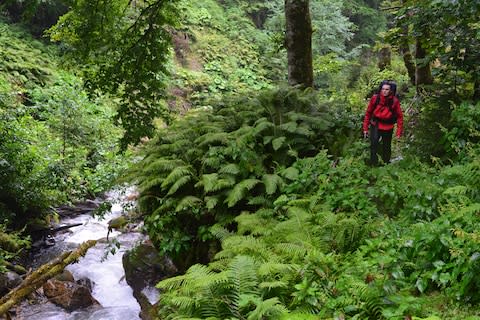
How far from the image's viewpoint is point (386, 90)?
7133 mm

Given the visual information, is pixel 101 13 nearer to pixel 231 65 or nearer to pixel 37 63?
pixel 37 63

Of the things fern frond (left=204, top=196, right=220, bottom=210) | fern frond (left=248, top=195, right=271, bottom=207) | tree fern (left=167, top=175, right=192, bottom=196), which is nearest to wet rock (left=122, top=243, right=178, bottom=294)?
tree fern (left=167, top=175, right=192, bottom=196)

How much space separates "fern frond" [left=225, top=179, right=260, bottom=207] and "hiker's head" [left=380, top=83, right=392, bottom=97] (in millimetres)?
2459

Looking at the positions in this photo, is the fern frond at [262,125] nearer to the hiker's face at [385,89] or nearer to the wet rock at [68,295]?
the hiker's face at [385,89]

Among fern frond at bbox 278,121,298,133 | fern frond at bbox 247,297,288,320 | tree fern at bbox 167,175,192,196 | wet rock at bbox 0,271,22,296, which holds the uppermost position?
fern frond at bbox 278,121,298,133

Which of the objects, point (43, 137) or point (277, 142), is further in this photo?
point (43, 137)

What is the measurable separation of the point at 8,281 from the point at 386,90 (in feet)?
26.2

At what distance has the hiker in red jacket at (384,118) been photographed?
7.17 metres

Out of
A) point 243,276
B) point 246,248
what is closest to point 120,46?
point 246,248

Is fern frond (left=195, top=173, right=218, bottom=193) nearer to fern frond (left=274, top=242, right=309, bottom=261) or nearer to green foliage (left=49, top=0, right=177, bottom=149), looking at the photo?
fern frond (left=274, top=242, right=309, bottom=261)

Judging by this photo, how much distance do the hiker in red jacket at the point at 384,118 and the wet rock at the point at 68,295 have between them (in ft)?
20.4

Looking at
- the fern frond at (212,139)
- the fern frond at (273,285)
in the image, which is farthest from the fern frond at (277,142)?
the fern frond at (273,285)

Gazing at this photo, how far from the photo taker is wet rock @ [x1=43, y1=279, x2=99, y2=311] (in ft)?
29.3

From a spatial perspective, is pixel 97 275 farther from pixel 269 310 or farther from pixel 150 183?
pixel 269 310
